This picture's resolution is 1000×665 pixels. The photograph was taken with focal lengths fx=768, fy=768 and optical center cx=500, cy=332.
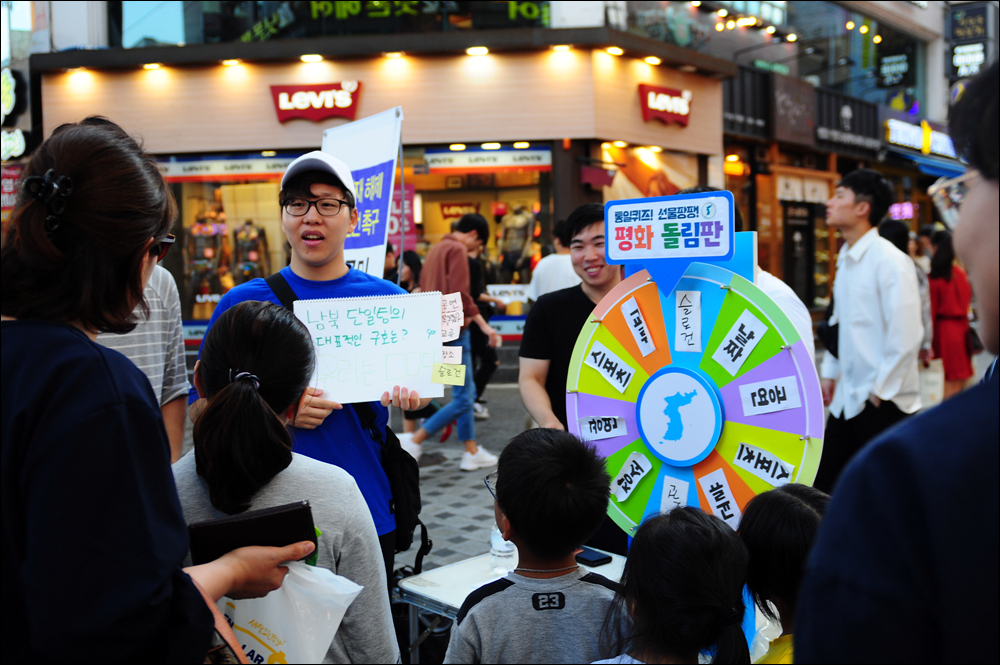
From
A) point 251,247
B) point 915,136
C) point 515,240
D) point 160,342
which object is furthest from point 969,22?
point 160,342

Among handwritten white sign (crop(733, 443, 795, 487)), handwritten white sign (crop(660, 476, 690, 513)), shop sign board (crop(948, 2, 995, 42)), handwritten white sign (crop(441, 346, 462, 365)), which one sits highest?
shop sign board (crop(948, 2, 995, 42))

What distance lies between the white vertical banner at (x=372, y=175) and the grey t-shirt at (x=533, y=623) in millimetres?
2216

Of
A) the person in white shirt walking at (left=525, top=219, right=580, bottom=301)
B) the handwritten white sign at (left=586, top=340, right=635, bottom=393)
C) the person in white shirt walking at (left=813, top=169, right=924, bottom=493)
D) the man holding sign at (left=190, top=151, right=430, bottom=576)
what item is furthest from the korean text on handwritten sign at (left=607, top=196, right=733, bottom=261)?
the person in white shirt walking at (left=525, top=219, right=580, bottom=301)

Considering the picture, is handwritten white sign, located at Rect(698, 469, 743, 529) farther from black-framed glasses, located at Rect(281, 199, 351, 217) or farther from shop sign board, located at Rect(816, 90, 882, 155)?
shop sign board, located at Rect(816, 90, 882, 155)

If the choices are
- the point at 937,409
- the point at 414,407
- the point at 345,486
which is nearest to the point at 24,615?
the point at 345,486

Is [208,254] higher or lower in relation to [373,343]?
higher

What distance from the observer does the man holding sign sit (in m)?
2.35

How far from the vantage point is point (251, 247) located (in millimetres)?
11711

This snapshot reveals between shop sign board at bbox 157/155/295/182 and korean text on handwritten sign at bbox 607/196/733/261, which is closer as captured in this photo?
korean text on handwritten sign at bbox 607/196/733/261

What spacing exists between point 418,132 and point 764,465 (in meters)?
9.69

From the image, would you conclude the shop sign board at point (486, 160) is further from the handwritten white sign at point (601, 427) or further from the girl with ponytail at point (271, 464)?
the girl with ponytail at point (271, 464)

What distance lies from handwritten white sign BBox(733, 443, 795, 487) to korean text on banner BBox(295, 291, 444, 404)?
95 cm

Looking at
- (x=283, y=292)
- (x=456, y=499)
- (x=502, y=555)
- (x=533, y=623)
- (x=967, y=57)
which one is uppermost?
(x=967, y=57)

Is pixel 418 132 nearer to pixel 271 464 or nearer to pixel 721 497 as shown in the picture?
pixel 721 497
